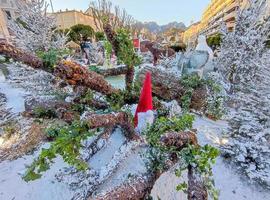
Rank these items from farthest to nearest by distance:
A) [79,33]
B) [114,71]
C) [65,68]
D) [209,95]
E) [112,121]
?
[79,33] → [209,95] → [114,71] → [65,68] → [112,121]

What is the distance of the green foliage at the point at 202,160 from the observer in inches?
83.3

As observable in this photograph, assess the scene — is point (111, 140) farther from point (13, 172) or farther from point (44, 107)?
point (44, 107)

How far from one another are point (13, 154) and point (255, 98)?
471 centimetres

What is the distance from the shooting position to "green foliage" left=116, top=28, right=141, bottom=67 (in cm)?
419

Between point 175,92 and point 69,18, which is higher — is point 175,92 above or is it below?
below

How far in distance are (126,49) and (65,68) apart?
67.8 inches

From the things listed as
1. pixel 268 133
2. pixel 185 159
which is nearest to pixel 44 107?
pixel 185 159

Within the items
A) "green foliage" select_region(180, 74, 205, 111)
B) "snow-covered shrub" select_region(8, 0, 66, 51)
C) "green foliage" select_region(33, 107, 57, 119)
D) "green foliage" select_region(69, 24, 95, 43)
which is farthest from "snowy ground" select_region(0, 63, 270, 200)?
"green foliage" select_region(69, 24, 95, 43)

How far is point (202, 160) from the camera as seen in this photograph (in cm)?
213

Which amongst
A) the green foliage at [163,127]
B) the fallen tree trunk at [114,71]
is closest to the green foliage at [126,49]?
the fallen tree trunk at [114,71]

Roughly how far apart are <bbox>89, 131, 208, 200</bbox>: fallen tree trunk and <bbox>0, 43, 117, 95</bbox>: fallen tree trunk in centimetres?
159

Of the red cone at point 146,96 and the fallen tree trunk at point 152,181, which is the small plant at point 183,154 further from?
the red cone at point 146,96

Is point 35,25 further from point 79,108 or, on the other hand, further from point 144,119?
point 144,119

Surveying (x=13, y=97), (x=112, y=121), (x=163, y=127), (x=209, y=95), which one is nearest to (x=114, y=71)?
(x=112, y=121)
